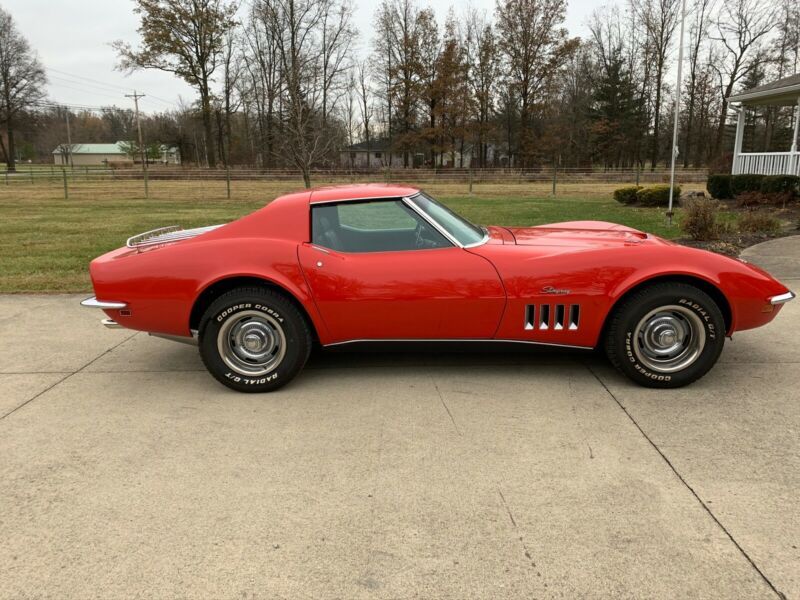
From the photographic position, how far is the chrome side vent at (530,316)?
3713 mm

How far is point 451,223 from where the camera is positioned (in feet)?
13.4

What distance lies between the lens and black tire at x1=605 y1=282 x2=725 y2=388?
363 cm

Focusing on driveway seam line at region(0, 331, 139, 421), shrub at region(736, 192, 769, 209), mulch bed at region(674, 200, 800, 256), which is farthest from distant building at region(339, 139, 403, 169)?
driveway seam line at region(0, 331, 139, 421)

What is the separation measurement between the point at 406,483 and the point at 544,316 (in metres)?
1.54

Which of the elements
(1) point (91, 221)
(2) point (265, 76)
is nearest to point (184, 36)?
(2) point (265, 76)

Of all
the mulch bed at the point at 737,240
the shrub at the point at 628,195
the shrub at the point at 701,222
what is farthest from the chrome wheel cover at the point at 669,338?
the shrub at the point at 628,195

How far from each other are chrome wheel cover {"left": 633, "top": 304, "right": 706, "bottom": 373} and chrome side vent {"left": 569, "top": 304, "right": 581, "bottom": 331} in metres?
0.36

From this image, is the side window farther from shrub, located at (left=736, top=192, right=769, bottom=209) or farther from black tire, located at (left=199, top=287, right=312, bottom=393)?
shrub, located at (left=736, top=192, right=769, bottom=209)

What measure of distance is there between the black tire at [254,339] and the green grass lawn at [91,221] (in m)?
4.11

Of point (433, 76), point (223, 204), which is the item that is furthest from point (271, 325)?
point (433, 76)

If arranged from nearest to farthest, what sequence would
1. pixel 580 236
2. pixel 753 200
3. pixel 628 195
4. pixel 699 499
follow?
pixel 699 499 → pixel 580 236 → pixel 753 200 → pixel 628 195

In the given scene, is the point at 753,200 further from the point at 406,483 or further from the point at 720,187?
the point at 406,483

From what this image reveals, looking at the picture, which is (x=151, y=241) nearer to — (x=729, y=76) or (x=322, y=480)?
(x=322, y=480)

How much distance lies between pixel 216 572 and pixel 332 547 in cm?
44
